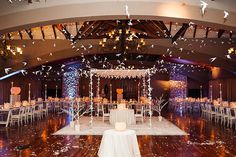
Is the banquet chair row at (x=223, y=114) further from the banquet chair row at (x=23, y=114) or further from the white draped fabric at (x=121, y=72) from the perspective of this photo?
the banquet chair row at (x=23, y=114)

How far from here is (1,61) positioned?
14859 millimetres

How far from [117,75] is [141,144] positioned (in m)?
9.56

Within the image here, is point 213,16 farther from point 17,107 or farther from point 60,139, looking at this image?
point 17,107

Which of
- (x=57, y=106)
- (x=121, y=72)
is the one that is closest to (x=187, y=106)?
(x=121, y=72)

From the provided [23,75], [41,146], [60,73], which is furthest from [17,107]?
[60,73]

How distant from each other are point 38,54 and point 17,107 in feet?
13.7

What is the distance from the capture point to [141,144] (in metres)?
7.60

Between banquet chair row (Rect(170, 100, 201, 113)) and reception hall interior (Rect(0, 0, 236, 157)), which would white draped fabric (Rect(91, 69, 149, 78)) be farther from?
banquet chair row (Rect(170, 100, 201, 113))

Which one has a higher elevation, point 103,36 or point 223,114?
point 103,36

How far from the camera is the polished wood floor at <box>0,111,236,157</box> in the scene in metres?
6.53

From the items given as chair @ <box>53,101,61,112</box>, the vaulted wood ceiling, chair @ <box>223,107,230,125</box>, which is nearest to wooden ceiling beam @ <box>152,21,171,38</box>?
the vaulted wood ceiling

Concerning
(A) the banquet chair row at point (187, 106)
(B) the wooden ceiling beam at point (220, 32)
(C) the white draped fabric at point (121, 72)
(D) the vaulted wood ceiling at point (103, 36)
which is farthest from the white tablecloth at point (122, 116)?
(A) the banquet chair row at point (187, 106)

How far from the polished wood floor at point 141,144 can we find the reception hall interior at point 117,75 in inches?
0.9

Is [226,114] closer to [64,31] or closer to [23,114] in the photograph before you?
[64,31]
